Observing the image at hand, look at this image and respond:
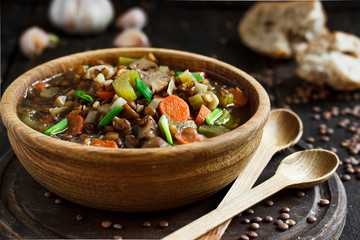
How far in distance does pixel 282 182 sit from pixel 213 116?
0.58 meters

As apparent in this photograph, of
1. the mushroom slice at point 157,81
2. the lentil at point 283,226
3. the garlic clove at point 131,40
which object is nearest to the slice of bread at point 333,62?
the garlic clove at point 131,40

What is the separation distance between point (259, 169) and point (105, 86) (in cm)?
112

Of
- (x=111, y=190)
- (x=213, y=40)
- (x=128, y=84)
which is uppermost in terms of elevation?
(x=128, y=84)

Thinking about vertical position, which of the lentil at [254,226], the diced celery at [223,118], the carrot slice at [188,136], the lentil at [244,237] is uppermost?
the carrot slice at [188,136]

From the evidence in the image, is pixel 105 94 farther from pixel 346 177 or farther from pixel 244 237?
pixel 346 177

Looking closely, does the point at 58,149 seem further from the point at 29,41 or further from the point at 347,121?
the point at 29,41

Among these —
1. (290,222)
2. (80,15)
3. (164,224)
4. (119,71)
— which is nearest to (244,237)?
(290,222)

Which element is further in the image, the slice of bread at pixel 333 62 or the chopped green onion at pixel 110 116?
the slice of bread at pixel 333 62

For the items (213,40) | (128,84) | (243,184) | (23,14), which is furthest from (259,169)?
(23,14)

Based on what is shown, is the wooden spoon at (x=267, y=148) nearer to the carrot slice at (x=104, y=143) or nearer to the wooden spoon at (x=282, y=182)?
the wooden spoon at (x=282, y=182)

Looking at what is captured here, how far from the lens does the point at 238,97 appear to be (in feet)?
9.87

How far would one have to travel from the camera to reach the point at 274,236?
2451 millimetres

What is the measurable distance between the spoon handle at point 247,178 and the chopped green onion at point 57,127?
1.02 metres

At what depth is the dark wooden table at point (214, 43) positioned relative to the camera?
4.36m
